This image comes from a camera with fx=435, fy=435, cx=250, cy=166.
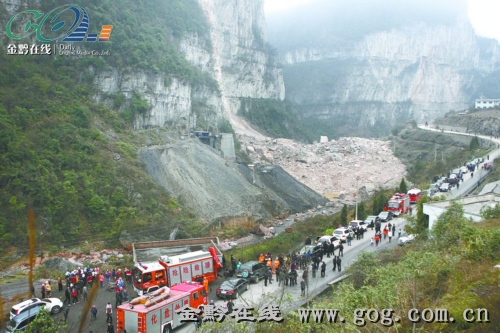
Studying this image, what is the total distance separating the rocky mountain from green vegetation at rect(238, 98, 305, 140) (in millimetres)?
24350

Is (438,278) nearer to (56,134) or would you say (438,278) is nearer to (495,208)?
(495,208)

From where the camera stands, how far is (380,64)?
15412 cm

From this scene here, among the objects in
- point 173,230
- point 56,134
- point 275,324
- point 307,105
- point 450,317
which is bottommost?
point 173,230

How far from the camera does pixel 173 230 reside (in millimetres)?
33094

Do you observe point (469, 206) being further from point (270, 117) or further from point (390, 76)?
point (390, 76)

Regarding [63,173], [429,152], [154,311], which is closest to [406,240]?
[154,311]

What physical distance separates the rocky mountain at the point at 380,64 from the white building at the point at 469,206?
111504 millimetres

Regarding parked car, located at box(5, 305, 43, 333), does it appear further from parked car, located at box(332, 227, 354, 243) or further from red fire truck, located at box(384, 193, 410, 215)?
red fire truck, located at box(384, 193, 410, 215)

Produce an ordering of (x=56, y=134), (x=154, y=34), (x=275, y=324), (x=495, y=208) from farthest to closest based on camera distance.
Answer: (x=154, y=34)
(x=56, y=134)
(x=495, y=208)
(x=275, y=324)

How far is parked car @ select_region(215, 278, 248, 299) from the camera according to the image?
16.5 m

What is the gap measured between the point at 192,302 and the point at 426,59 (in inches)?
6327

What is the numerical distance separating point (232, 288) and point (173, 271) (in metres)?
3.06

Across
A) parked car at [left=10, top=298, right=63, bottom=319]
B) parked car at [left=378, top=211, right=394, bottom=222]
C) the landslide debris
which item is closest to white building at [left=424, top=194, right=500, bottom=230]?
parked car at [left=378, top=211, right=394, bottom=222]

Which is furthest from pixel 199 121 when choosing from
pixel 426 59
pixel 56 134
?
pixel 426 59
